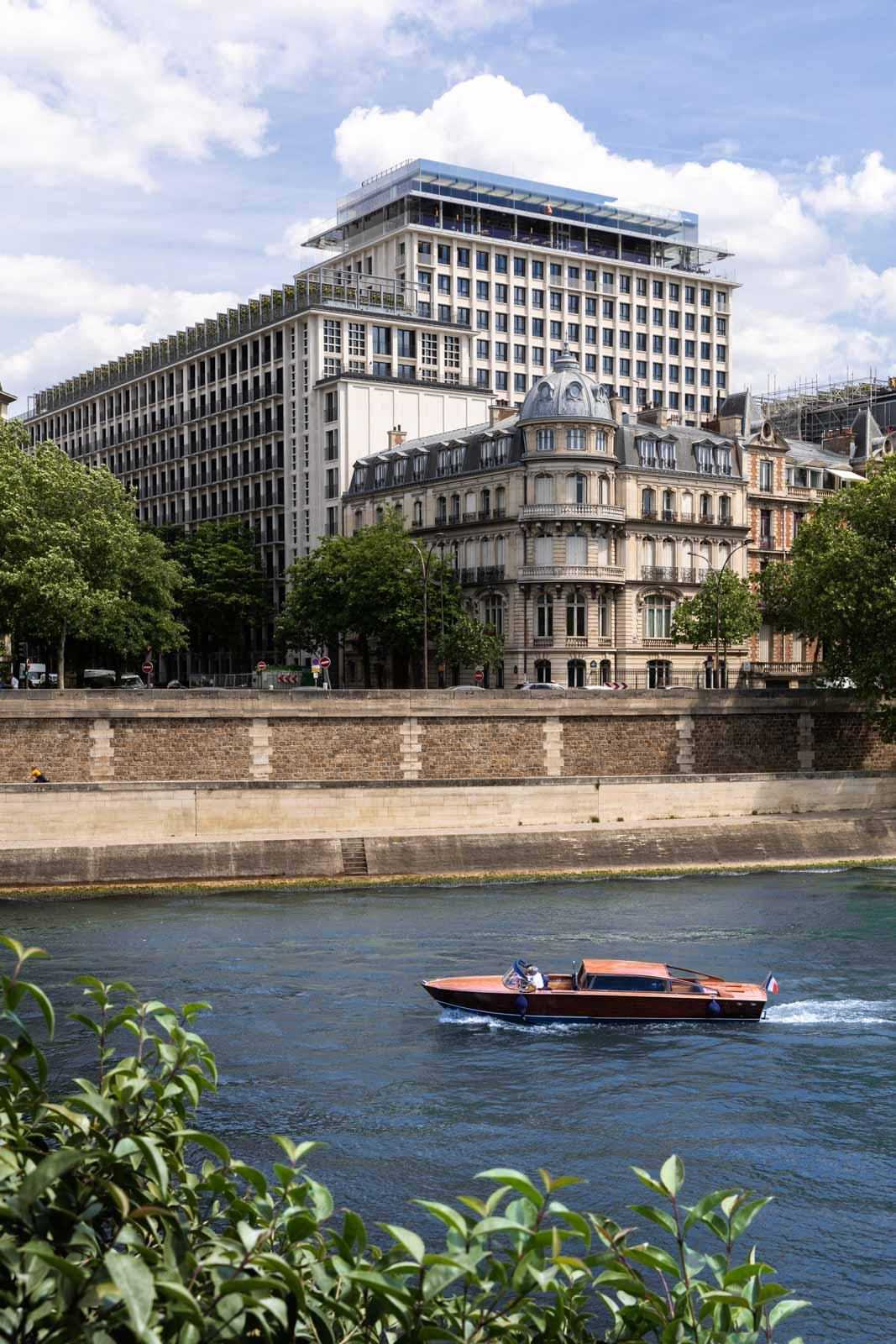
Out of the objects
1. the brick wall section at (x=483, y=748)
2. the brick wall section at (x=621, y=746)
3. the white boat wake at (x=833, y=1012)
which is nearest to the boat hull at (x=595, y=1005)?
the white boat wake at (x=833, y=1012)

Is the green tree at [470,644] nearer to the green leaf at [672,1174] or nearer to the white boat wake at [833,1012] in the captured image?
the white boat wake at [833,1012]

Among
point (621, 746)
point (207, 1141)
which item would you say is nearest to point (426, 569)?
point (621, 746)

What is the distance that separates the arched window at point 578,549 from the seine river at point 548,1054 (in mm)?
36868

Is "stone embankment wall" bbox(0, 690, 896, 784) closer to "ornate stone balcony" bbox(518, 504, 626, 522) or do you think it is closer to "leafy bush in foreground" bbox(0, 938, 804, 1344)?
"ornate stone balcony" bbox(518, 504, 626, 522)

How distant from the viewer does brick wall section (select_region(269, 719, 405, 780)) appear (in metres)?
53.6

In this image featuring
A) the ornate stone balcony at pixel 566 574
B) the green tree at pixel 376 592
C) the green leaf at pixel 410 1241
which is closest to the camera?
the green leaf at pixel 410 1241

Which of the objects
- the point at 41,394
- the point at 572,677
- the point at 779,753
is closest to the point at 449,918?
the point at 779,753

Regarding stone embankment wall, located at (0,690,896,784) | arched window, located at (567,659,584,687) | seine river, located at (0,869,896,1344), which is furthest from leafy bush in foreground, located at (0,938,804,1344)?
arched window, located at (567,659,584,687)

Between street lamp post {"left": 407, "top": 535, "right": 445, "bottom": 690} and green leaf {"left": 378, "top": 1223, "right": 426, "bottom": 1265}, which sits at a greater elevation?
street lamp post {"left": 407, "top": 535, "right": 445, "bottom": 690}

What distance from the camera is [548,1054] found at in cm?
2745

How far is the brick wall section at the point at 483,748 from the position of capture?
183 feet

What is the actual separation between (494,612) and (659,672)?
10265 millimetres

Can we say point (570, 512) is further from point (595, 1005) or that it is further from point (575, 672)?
point (595, 1005)

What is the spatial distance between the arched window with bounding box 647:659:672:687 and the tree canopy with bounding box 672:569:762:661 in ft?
7.69
